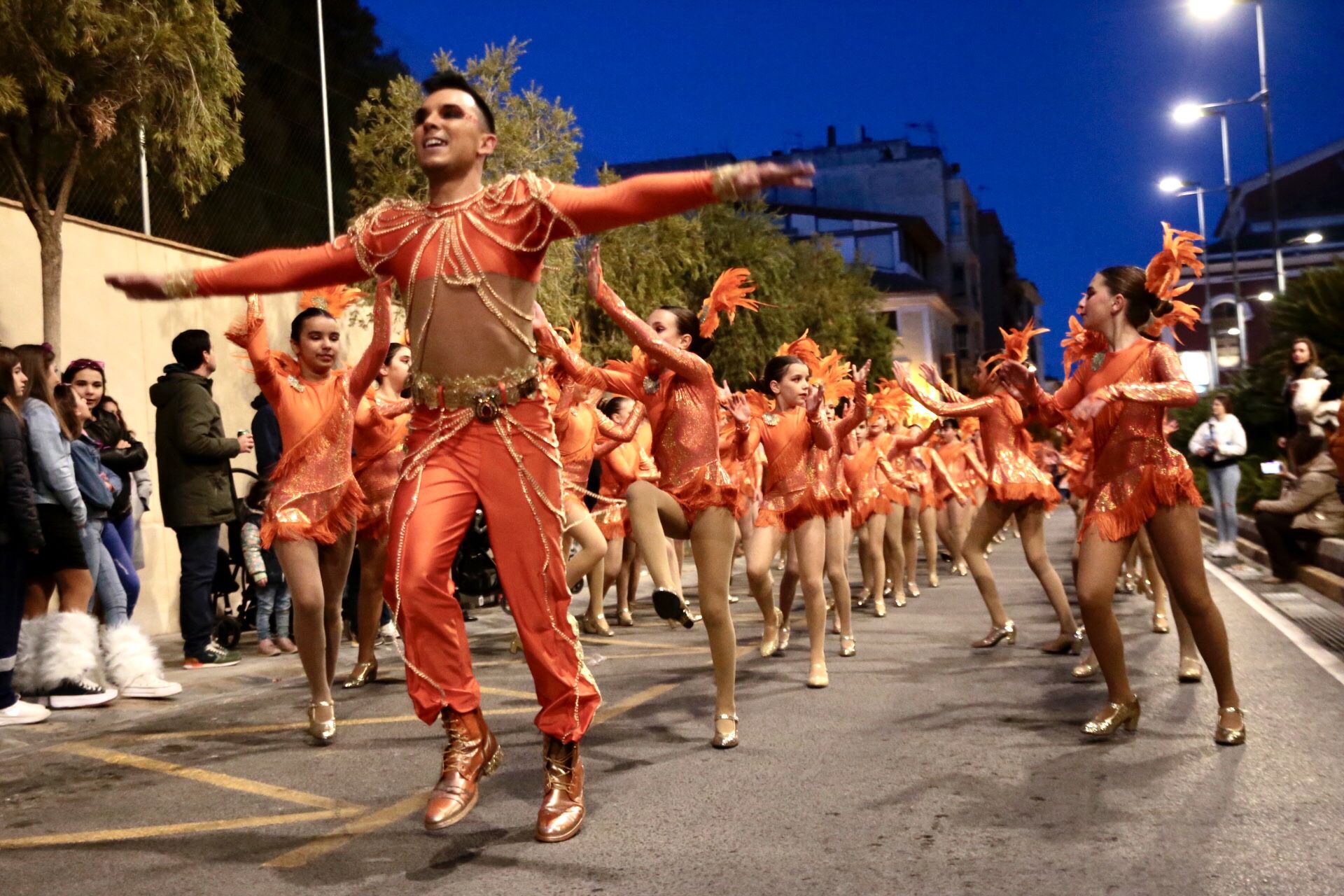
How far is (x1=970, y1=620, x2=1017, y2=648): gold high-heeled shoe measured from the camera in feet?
34.1

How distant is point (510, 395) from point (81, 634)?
4824 mm

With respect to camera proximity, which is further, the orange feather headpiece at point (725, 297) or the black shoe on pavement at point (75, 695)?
the black shoe on pavement at point (75, 695)

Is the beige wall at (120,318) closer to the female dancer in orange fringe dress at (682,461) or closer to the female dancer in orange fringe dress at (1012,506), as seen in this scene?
the female dancer in orange fringe dress at (682,461)

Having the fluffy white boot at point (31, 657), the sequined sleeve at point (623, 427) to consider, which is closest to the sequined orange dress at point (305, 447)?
the sequined sleeve at point (623, 427)

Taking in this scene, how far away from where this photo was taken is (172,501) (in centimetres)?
1002

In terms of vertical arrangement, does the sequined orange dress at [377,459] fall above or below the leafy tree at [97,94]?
below

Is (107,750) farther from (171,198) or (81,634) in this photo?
(171,198)

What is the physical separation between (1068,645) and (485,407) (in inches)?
245

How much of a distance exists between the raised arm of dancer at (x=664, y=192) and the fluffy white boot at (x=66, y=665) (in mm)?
5215

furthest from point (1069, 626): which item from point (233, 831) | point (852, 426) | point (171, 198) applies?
point (171, 198)

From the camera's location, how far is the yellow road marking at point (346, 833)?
4.86m

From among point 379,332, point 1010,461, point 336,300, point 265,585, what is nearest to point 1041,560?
point 1010,461

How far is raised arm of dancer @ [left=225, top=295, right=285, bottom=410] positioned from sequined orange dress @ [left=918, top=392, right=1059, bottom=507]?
16.2 ft

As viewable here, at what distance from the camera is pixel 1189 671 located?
8.34 metres
